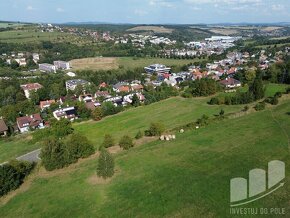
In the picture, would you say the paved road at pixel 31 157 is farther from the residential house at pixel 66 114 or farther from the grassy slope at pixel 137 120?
the residential house at pixel 66 114

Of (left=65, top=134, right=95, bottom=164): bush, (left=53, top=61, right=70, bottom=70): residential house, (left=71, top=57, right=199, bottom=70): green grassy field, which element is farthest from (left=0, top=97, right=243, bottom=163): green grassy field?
(left=53, top=61, right=70, bottom=70): residential house

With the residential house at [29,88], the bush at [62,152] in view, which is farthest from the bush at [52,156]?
the residential house at [29,88]

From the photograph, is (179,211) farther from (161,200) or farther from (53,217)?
(53,217)

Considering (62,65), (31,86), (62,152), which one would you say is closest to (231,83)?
(62,152)

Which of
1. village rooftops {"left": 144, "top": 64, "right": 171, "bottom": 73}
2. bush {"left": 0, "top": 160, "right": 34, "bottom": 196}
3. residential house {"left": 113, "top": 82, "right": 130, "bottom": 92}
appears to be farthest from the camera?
village rooftops {"left": 144, "top": 64, "right": 171, "bottom": 73}

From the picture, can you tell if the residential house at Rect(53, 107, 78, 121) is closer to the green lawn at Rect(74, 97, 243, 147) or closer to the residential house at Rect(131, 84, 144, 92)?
the green lawn at Rect(74, 97, 243, 147)

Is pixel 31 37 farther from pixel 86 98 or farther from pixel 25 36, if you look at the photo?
pixel 86 98

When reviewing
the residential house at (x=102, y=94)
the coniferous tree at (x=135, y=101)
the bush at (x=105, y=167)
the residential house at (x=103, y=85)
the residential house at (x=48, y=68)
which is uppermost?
the bush at (x=105, y=167)
